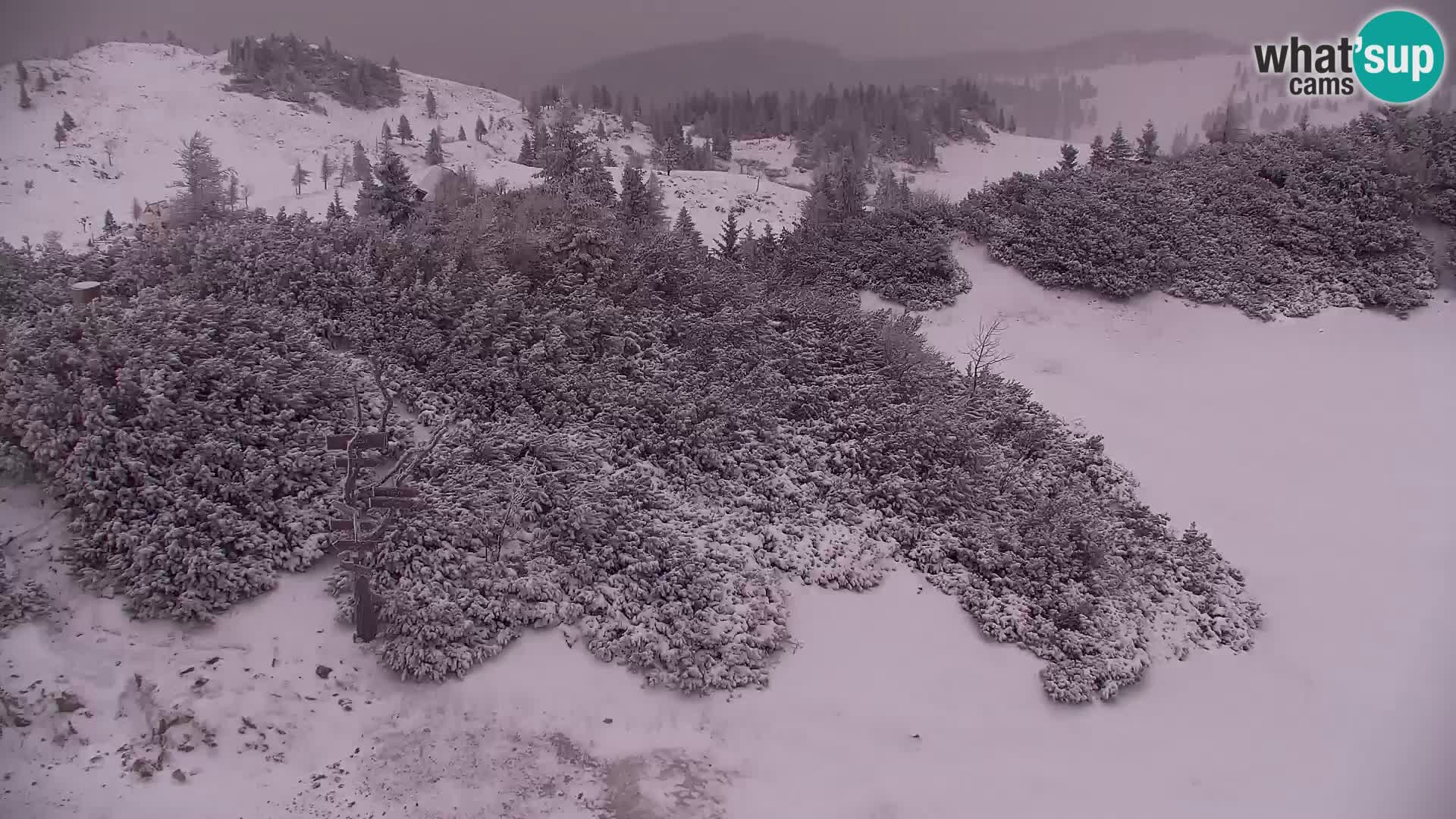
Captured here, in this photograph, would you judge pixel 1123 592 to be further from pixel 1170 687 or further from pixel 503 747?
pixel 503 747

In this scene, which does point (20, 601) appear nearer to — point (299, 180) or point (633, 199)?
point (633, 199)

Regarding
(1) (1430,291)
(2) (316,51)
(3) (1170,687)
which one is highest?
(2) (316,51)

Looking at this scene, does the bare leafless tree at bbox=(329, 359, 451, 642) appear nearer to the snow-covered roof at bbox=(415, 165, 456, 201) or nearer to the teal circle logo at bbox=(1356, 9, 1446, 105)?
the snow-covered roof at bbox=(415, 165, 456, 201)

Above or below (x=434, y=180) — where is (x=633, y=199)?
below

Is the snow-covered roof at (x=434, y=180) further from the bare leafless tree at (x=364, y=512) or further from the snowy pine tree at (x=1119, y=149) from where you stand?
the snowy pine tree at (x=1119, y=149)

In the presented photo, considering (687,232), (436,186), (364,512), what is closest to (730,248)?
(687,232)

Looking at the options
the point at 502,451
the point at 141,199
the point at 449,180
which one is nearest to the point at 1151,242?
the point at 502,451
